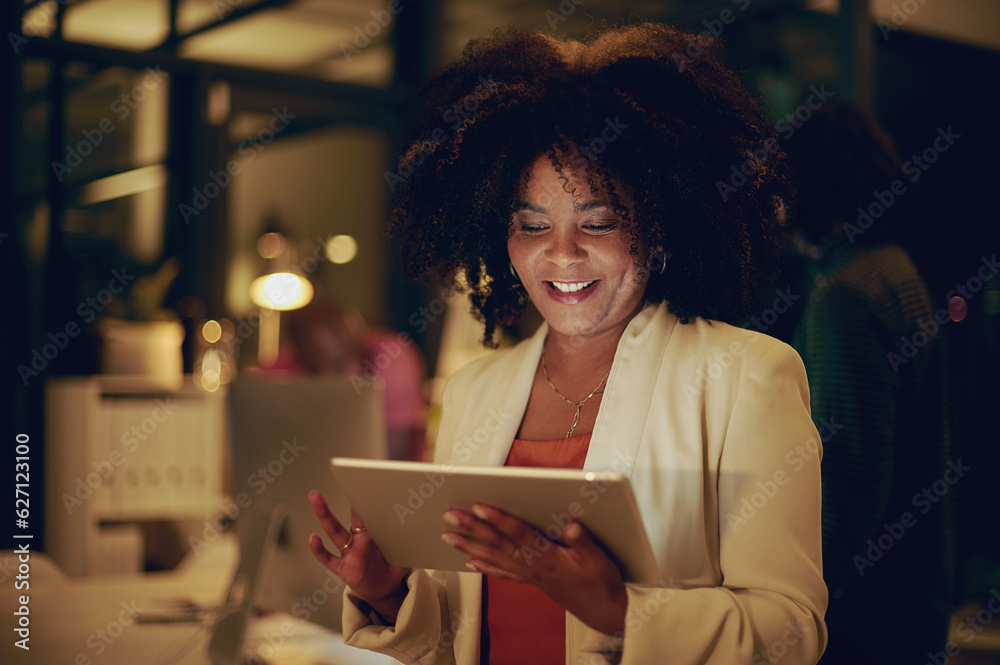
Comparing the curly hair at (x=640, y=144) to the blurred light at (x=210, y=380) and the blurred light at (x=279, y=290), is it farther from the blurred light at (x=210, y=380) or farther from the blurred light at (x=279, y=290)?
the blurred light at (x=279, y=290)

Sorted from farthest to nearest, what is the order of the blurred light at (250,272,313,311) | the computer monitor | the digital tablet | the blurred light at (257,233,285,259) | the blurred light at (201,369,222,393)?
the blurred light at (257,233,285,259) → the blurred light at (250,272,313,311) → the blurred light at (201,369,222,393) → the computer monitor → the digital tablet

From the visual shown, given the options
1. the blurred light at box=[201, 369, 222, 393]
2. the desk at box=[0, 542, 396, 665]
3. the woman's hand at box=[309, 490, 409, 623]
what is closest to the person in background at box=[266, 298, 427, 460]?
the blurred light at box=[201, 369, 222, 393]

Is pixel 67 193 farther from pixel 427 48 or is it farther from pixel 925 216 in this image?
pixel 925 216

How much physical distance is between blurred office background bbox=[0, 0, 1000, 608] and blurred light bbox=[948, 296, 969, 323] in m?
0.07

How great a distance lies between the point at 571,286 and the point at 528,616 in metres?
0.55

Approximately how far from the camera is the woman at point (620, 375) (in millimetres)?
1178

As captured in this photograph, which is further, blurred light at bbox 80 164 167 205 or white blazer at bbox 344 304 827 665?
blurred light at bbox 80 164 167 205

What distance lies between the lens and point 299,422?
6.16 feet

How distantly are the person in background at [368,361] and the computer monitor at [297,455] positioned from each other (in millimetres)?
2211

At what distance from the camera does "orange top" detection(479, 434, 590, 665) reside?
1400 millimetres

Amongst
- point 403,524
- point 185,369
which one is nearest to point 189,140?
point 185,369

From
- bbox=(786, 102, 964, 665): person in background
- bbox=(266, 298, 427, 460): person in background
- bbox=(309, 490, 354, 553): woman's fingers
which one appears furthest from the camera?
bbox=(266, 298, 427, 460): person in background

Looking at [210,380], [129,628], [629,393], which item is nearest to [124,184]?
[210,380]

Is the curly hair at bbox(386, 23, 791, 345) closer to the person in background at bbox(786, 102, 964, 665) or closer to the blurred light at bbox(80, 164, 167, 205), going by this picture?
the person in background at bbox(786, 102, 964, 665)
